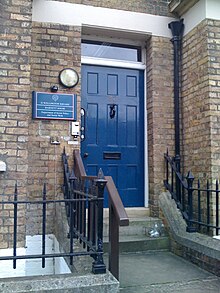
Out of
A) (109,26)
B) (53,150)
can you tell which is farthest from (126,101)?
Result: (53,150)

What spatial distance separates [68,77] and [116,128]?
1.15 metres

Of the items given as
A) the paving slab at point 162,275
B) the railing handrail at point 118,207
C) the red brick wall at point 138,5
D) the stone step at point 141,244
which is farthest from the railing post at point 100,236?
the red brick wall at point 138,5

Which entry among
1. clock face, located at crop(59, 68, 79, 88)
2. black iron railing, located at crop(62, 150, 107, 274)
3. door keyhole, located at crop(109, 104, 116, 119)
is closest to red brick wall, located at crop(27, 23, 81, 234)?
clock face, located at crop(59, 68, 79, 88)

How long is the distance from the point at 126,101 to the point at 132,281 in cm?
303

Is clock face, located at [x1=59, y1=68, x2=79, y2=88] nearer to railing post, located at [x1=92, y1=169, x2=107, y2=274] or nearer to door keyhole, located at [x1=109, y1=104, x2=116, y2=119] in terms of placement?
door keyhole, located at [x1=109, y1=104, x2=116, y2=119]

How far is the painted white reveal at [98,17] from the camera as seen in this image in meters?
5.22

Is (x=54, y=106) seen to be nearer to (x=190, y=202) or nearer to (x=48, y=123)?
(x=48, y=123)

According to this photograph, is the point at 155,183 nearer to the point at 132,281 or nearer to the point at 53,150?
the point at 53,150

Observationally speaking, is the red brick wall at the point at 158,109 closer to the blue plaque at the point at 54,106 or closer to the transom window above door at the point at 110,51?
the transom window above door at the point at 110,51

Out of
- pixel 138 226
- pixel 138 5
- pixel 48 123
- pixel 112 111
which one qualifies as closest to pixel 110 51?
pixel 138 5

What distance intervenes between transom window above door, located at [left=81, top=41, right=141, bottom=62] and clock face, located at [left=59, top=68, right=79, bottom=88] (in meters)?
0.67

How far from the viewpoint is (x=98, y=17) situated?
550 cm

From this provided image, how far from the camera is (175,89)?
575cm

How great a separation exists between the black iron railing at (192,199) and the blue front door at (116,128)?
561 mm
